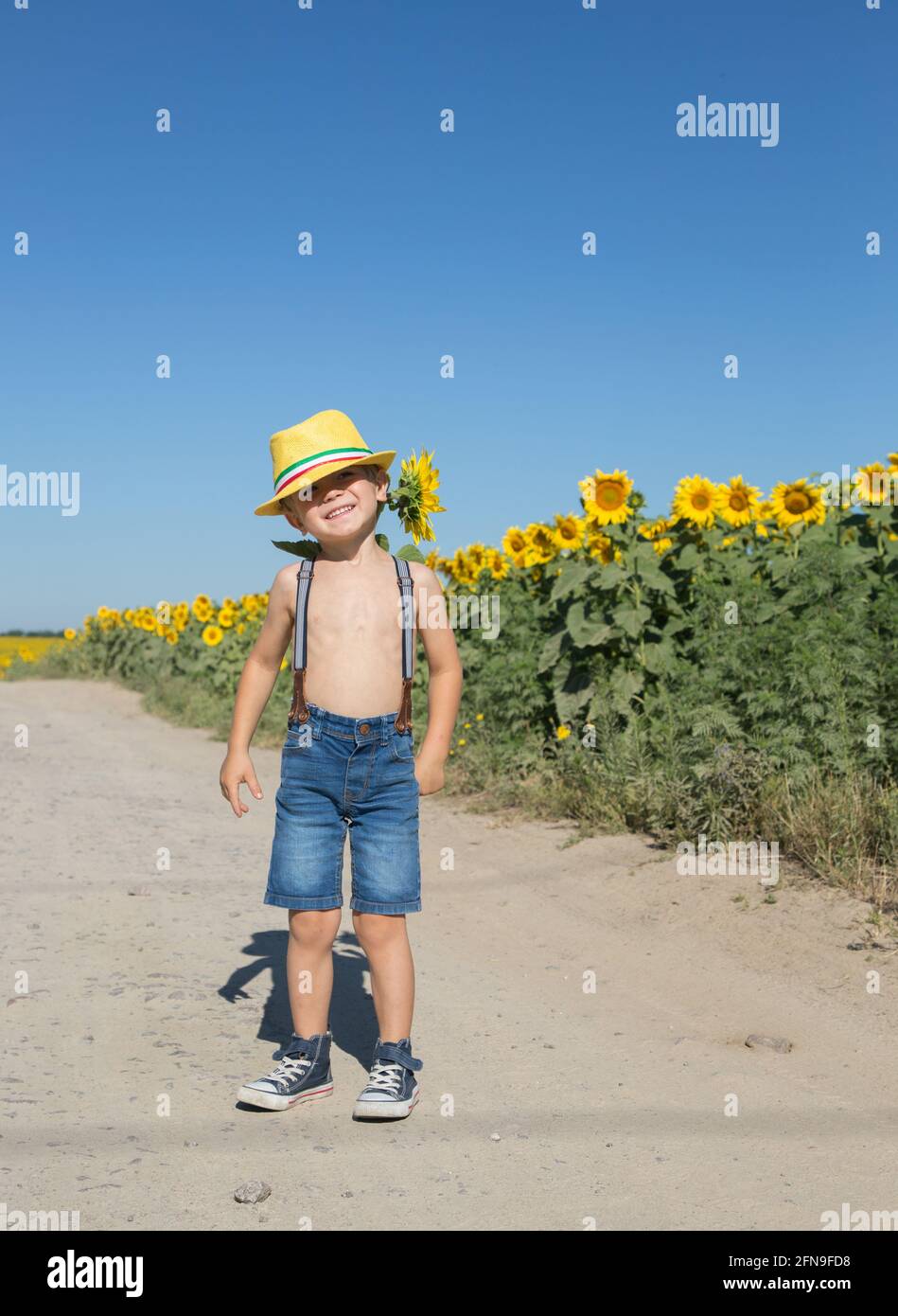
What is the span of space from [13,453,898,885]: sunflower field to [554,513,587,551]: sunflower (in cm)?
2

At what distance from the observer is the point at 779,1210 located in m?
2.66

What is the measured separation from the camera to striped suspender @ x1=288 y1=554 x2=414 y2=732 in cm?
346

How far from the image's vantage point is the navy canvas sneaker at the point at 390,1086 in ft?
10.5

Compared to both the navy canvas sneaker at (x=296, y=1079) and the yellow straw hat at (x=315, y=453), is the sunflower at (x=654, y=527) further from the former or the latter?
the navy canvas sneaker at (x=296, y=1079)

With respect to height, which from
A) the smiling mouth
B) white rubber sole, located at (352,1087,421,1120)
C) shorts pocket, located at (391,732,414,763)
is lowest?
white rubber sole, located at (352,1087,421,1120)

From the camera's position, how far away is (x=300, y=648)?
346 centimetres

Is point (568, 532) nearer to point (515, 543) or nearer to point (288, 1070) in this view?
point (515, 543)

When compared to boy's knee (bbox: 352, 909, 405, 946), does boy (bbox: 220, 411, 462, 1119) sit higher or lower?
higher

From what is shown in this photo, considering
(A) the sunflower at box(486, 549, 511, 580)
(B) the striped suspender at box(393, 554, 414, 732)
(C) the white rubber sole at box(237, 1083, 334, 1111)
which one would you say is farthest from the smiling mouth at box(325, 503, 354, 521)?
(A) the sunflower at box(486, 549, 511, 580)

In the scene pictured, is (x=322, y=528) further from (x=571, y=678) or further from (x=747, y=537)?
(x=747, y=537)

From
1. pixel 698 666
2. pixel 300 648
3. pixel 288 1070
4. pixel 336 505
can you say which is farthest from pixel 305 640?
pixel 698 666

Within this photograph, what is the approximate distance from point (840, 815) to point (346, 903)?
2.19 m

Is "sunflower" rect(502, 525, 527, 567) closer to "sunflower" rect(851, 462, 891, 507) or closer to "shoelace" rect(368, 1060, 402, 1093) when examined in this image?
"sunflower" rect(851, 462, 891, 507)

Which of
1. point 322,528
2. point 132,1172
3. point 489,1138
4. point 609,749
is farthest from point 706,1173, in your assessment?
point 609,749
